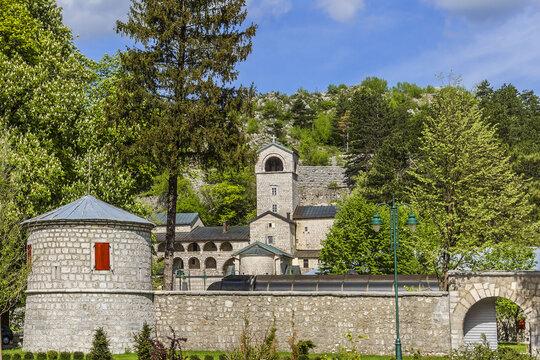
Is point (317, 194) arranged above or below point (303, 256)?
above

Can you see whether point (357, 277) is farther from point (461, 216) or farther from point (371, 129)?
point (371, 129)

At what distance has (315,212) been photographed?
77.5m

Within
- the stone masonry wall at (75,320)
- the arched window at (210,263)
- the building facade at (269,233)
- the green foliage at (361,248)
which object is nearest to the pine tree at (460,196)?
the stone masonry wall at (75,320)

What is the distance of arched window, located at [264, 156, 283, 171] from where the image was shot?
253 feet

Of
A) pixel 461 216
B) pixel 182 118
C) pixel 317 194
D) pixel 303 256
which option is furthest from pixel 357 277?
pixel 317 194

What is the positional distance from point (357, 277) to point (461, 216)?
6.14 meters

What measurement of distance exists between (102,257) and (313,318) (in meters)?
8.72

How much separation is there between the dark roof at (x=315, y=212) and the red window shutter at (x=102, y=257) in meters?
52.1

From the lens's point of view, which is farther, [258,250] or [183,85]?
[258,250]

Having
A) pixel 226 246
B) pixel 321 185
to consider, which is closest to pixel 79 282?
pixel 226 246

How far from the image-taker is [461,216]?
1213 inches

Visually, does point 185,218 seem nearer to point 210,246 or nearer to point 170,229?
point 210,246

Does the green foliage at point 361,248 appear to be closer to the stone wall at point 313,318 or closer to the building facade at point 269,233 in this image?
the building facade at point 269,233

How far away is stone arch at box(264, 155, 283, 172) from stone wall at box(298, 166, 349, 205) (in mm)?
13174
